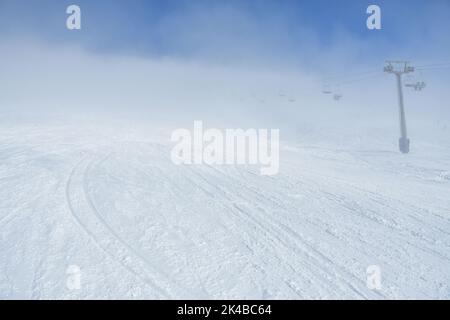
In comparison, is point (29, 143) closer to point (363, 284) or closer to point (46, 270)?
point (46, 270)

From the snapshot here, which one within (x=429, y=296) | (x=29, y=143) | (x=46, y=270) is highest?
(x=29, y=143)

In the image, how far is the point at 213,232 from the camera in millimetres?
6707

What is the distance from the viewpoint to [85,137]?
19.7 m

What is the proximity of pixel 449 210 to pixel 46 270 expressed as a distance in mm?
9176

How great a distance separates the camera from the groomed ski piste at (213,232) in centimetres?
484

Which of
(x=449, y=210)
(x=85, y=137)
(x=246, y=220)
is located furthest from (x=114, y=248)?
(x=85, y=137)

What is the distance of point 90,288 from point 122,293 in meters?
0.48

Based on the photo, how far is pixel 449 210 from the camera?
861 centimetres

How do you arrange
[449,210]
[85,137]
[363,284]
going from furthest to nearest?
1. [85,137]
2. [449,210]
3. [363,284]

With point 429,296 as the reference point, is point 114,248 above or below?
above

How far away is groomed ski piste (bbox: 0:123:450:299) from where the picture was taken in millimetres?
4836

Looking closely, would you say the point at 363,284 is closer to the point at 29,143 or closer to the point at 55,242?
the point at 55,242

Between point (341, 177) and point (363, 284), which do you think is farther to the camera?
point (341, 177)
